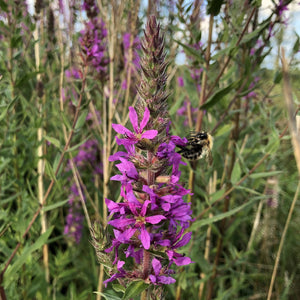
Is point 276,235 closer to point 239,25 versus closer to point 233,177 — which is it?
point 233,177

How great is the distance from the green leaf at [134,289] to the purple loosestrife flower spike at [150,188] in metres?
0.04

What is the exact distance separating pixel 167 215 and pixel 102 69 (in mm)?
2450

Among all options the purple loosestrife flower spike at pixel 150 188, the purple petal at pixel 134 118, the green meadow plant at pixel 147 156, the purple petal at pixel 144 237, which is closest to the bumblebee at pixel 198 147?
the green meadow plant at pixel 147 156

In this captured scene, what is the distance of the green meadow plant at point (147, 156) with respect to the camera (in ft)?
4.14

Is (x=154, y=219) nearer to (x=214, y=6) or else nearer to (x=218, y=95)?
(x=218, y=95)

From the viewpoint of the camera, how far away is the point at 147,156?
1301 mm

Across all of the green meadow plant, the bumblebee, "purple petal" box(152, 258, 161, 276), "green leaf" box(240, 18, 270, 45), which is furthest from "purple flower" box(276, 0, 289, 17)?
"purple petal" box(152, 258, 161, 276)

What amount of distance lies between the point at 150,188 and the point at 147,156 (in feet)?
0.49

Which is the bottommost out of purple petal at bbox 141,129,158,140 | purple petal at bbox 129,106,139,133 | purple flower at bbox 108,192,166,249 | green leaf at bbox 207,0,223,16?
purple flower at bbox 108,192,166,249

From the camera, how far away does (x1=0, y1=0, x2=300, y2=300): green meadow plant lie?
4.14ft

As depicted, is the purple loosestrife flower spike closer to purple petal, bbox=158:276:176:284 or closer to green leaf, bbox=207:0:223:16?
purple petal, bbox=158:276:176:284

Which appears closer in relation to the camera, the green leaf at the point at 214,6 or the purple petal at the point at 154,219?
the purple petal at the point at 154,219

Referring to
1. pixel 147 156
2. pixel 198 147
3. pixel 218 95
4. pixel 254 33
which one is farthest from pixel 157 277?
pixel 254 33

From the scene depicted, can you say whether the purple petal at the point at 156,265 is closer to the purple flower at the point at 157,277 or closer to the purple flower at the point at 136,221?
the purple flower at the point at 157,277
